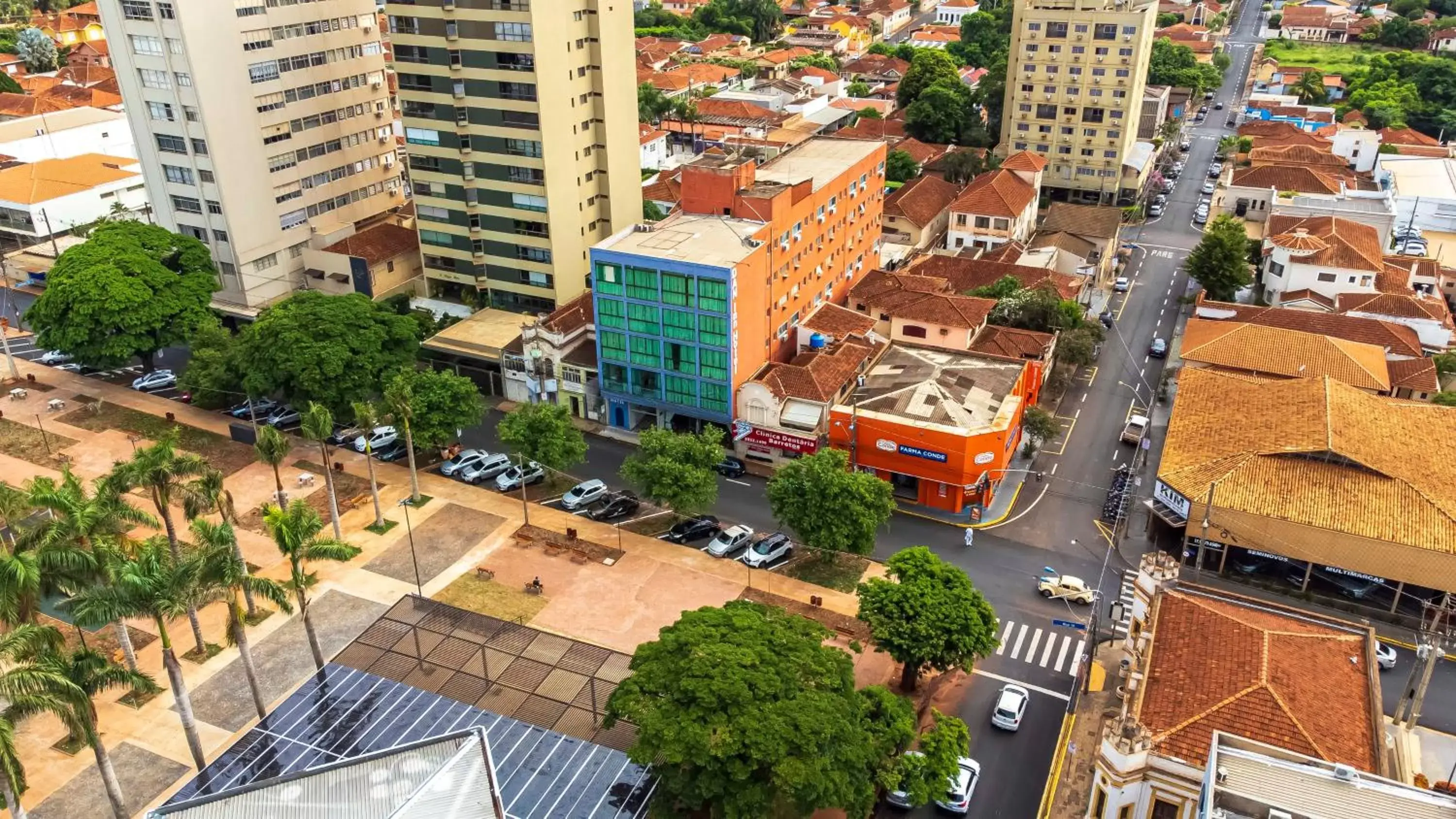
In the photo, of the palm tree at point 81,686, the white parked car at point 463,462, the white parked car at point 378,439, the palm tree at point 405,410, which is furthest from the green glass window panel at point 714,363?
the palm tree at point 81,686

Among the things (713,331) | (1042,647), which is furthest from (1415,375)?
(713,331)

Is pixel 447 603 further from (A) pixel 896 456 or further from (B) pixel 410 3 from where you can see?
(B) pixel 410 3

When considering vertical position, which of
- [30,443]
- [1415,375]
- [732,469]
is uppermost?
[1415,375]

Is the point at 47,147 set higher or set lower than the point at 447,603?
higher

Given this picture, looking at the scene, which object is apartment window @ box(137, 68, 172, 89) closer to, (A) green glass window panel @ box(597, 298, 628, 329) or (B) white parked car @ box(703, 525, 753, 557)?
(A) green glass window panel @ box(597, 298, 628, 329)

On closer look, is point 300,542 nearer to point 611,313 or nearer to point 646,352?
point 611,313

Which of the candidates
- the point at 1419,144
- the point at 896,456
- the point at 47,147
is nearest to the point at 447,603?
the point at 896,456
